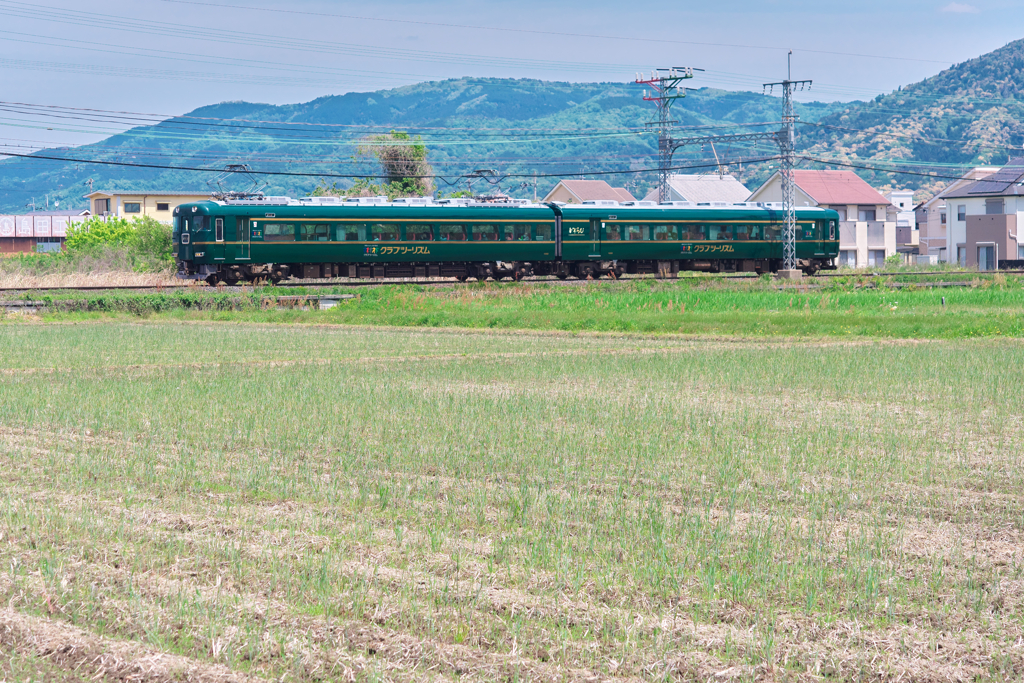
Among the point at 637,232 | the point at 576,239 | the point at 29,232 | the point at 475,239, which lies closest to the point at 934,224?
the point at 637,232

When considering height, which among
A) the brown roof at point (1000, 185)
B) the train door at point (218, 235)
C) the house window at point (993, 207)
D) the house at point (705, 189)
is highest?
the house at point (705, 189)

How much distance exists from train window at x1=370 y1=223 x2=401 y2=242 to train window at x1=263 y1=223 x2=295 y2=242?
2935 mm

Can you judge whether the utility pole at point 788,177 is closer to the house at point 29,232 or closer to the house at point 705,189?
the house at point 705,189

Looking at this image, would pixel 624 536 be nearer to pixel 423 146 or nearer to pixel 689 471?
pixel 689 471

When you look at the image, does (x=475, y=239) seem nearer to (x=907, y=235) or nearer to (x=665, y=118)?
(x=665, y=118)

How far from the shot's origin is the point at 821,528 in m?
7.31

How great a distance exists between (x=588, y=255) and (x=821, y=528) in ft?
119

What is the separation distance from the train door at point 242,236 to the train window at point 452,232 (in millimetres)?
7148

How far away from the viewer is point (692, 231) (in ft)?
147

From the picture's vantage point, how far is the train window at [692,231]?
146ft

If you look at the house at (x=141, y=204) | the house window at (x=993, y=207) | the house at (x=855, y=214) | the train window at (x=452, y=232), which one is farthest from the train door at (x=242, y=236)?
the house at (x=141, y=204)

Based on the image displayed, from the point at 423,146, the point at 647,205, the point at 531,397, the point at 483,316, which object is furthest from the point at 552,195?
the point at 531,397

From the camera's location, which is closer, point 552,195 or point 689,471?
point 689,471

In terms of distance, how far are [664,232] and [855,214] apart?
36507 mm
